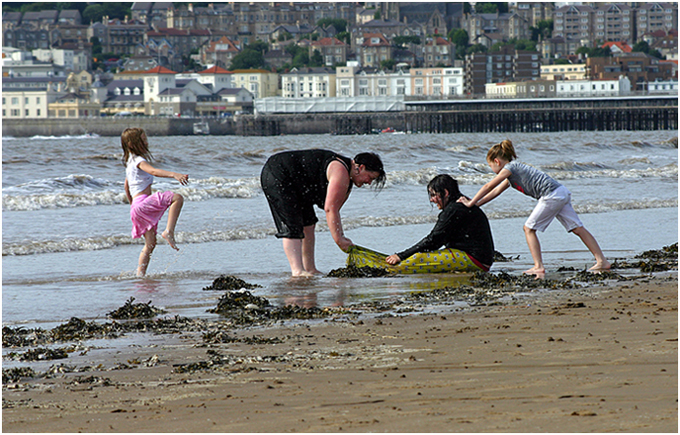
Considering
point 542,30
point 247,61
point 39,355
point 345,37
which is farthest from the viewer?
point 542,30

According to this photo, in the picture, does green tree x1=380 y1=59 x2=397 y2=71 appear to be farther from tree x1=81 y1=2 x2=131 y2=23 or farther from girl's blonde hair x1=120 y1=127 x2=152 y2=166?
girl's blonde hair x1=120 y1=127 x2=152 y2=166

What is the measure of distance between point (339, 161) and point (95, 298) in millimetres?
1873

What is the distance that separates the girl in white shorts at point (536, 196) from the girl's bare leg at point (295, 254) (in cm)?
124

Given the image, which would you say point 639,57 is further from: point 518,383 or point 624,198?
point 518,383

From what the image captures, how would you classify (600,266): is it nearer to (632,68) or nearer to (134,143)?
(134,143)

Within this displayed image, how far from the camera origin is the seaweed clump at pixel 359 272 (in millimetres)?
6223

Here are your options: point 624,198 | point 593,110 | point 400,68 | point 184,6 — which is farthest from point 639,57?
point 624,198

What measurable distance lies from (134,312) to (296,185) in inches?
71.2

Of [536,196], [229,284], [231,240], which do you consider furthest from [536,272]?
[231,240]

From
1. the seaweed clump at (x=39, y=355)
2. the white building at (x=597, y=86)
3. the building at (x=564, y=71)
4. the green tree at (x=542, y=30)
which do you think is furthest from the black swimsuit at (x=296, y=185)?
the green tree at (x=542, y=30)

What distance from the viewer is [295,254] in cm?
626

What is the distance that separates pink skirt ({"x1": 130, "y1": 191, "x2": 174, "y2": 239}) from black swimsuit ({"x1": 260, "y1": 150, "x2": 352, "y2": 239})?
0.93 metres

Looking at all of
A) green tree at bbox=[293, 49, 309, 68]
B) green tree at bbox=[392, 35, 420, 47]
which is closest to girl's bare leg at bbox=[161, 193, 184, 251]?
green tree at bbox=[293, 49, 309, 68]

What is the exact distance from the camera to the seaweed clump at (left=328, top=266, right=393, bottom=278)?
245 inches
